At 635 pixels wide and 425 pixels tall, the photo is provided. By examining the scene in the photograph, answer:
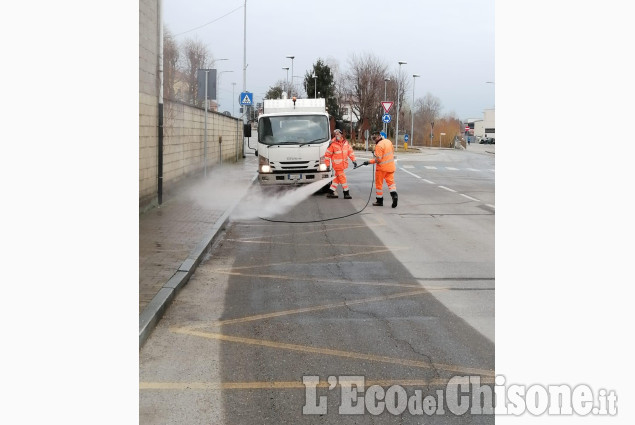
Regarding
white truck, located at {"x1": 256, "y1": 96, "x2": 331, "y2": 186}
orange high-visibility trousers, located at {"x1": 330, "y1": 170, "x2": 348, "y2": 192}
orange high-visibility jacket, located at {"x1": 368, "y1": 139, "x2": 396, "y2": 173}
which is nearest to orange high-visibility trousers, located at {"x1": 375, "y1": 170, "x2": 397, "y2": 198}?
orange high-visibility jacket, located at {"x1": 368, "y1": 139, "x2": 396, "y2": 173}

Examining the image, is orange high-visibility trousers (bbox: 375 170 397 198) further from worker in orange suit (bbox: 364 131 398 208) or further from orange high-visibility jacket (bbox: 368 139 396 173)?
orange high-visibility jacket (bbox: 368 139 396 173)

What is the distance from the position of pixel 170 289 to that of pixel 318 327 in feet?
6.39

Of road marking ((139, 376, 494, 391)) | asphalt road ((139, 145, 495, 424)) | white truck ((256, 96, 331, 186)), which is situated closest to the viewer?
asphalt road ((139, 145, 495, 424))

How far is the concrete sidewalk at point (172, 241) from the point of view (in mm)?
7550

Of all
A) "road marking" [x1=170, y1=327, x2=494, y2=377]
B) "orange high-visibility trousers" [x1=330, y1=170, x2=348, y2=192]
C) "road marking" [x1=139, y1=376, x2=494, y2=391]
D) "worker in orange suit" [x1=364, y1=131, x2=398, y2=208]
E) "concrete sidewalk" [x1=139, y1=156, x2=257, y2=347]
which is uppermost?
"worker in orange suit" [x1=364, y1=131, x2=398, y2=208]

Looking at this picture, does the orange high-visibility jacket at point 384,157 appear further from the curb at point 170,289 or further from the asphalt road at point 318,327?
the curb at point 170,289

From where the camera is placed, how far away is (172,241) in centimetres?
1120

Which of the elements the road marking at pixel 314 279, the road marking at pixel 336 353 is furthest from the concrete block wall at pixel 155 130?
the road marking at pixel 336 353

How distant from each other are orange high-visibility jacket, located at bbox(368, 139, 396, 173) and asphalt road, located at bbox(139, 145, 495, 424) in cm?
374

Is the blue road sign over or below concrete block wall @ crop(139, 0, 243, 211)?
over

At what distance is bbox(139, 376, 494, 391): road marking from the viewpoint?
527 cm

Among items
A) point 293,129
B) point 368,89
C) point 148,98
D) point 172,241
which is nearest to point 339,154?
point 293,129
